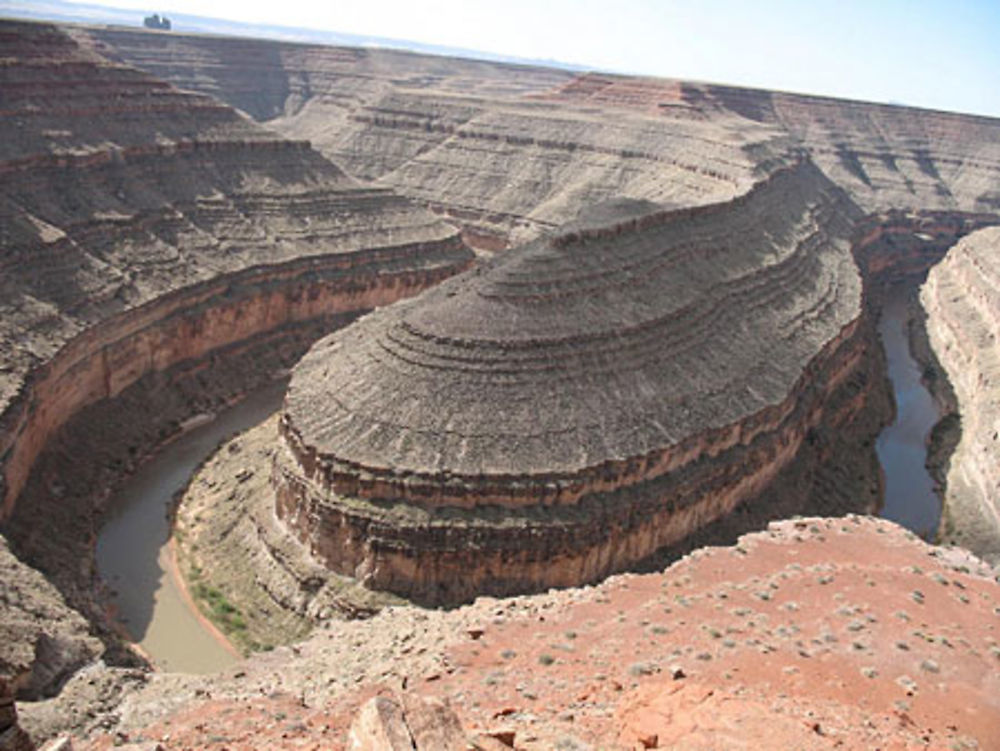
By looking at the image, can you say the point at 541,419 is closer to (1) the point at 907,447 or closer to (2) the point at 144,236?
(1) the point at 907,447

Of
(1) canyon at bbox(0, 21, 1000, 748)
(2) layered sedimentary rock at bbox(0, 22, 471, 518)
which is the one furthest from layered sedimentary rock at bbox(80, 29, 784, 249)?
(2) layered sedimentary rock at bbox(0, 22, 471, 518)

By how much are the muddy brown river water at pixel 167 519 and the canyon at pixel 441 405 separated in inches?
49.5

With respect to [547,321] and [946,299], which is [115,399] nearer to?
[547,321]

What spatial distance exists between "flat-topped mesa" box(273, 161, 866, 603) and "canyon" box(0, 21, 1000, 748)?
0.14 metres

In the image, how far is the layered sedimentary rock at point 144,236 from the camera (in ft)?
139

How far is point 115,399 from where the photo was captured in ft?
150

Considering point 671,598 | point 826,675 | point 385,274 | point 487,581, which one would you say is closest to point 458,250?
point 385,274

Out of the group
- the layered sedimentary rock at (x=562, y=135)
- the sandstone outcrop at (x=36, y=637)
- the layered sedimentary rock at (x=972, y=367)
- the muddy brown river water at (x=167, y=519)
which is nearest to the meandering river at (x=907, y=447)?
the muddy brown river water at (x=167, y=519)

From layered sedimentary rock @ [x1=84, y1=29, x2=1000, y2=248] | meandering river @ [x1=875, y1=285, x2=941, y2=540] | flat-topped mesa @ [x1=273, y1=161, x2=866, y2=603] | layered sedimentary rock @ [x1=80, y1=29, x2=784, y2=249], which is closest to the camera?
flat-topped mesa @ [x1=273, y1=161, x2=866, y2=603]

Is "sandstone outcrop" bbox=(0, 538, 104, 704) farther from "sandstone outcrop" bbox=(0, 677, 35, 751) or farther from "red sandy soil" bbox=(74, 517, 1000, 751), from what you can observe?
"red sandy soil" bbox=(74, 517, 1000, 751)

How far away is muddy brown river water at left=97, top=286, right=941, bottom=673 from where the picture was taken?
105ft

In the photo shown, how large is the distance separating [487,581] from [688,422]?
11287 millimetres

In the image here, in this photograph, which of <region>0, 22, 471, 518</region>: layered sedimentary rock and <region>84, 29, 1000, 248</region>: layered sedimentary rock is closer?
<region>0, 22, 471, 518</region>: layered sedimentary rock

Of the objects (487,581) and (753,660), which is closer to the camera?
(753,660)
